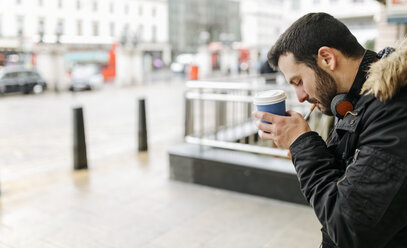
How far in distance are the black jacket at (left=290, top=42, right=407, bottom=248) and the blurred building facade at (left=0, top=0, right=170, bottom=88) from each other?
2591cm

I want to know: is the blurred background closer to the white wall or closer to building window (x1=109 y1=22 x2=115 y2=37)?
the white wall

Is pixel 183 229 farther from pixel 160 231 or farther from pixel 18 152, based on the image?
pixel 18 152

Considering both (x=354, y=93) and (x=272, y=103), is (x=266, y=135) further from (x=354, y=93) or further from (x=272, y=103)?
(x=354, y=93)

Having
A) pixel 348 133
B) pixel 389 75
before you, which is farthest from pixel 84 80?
pixel 389 75

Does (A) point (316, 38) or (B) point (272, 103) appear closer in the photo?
(A) point (316, 38)

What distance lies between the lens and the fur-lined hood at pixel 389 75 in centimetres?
115

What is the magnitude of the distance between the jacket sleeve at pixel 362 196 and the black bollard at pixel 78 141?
17.8ft

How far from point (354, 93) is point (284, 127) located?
27cm

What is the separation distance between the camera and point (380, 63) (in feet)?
3.99

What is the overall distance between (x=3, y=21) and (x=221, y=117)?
27.4 m

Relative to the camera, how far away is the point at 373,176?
3.78ft

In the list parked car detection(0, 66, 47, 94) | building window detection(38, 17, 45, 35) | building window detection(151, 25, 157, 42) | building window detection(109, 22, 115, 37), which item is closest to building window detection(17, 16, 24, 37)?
building window detection(38, 17, 45, 35)

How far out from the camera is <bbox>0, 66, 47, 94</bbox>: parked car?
72.1 feet

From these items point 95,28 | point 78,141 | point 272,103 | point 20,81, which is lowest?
point 20,81
